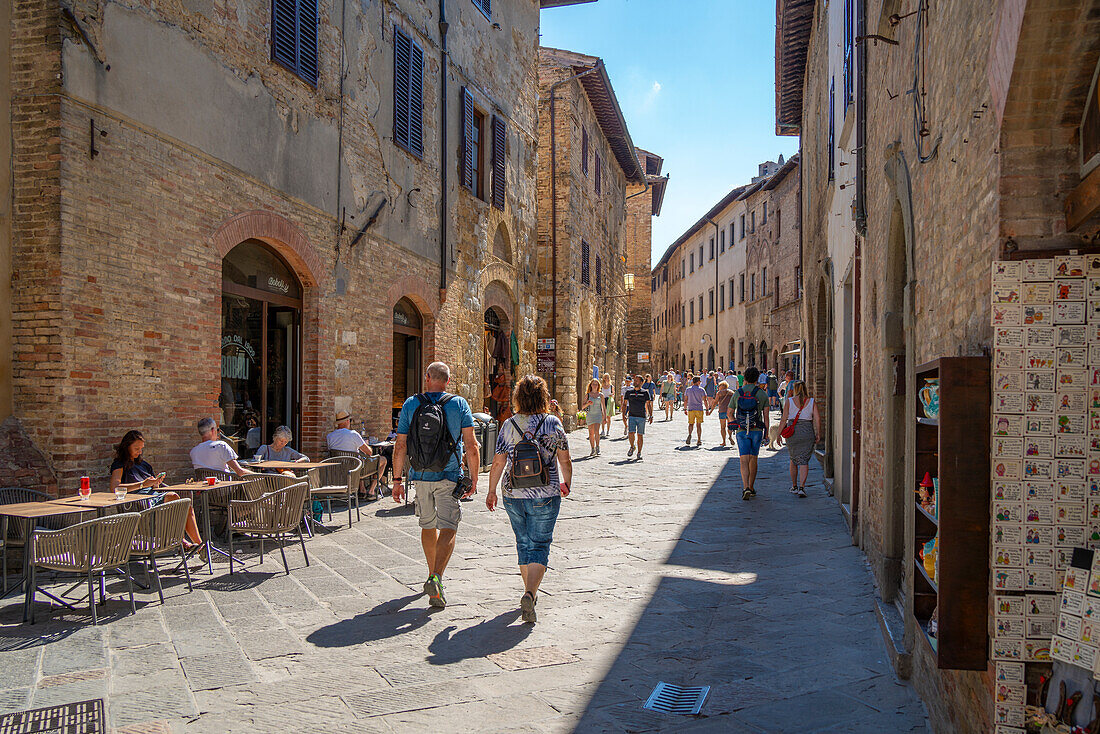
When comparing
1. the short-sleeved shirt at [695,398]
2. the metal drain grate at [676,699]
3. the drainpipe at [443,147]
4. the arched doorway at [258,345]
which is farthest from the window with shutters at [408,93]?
the metal drain grate at [676,699]

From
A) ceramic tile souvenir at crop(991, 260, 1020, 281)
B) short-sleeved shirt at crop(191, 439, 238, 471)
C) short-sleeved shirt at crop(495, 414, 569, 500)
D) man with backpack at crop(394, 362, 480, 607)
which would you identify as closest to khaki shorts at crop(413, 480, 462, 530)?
man with backpack at crop(394, 362, 480, 607)

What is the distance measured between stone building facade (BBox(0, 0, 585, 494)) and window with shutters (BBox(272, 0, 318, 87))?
0.10ft

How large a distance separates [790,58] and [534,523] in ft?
47.1

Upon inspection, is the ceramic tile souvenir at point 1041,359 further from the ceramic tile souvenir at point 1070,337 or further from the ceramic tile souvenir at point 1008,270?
the ceramic tile souvenir at point 1008,270

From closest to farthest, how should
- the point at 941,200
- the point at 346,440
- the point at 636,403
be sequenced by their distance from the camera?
1. the point at 941,200
2. the point at 346,440
3. the point at 636,403

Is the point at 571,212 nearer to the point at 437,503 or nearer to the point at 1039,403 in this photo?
the point at 437,503

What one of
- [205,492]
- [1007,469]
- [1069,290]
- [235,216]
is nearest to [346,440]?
[235,216]

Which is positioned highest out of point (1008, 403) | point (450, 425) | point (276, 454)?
point (1008, 403)

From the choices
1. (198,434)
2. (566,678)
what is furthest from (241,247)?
(566,678)

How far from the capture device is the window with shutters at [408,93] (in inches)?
465

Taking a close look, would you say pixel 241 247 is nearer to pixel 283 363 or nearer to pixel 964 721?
pixel 283 363

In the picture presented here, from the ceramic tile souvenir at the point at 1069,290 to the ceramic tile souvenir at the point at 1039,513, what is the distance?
67 centimetres

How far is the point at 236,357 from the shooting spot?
8.88 metres

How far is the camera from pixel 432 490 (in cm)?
554
